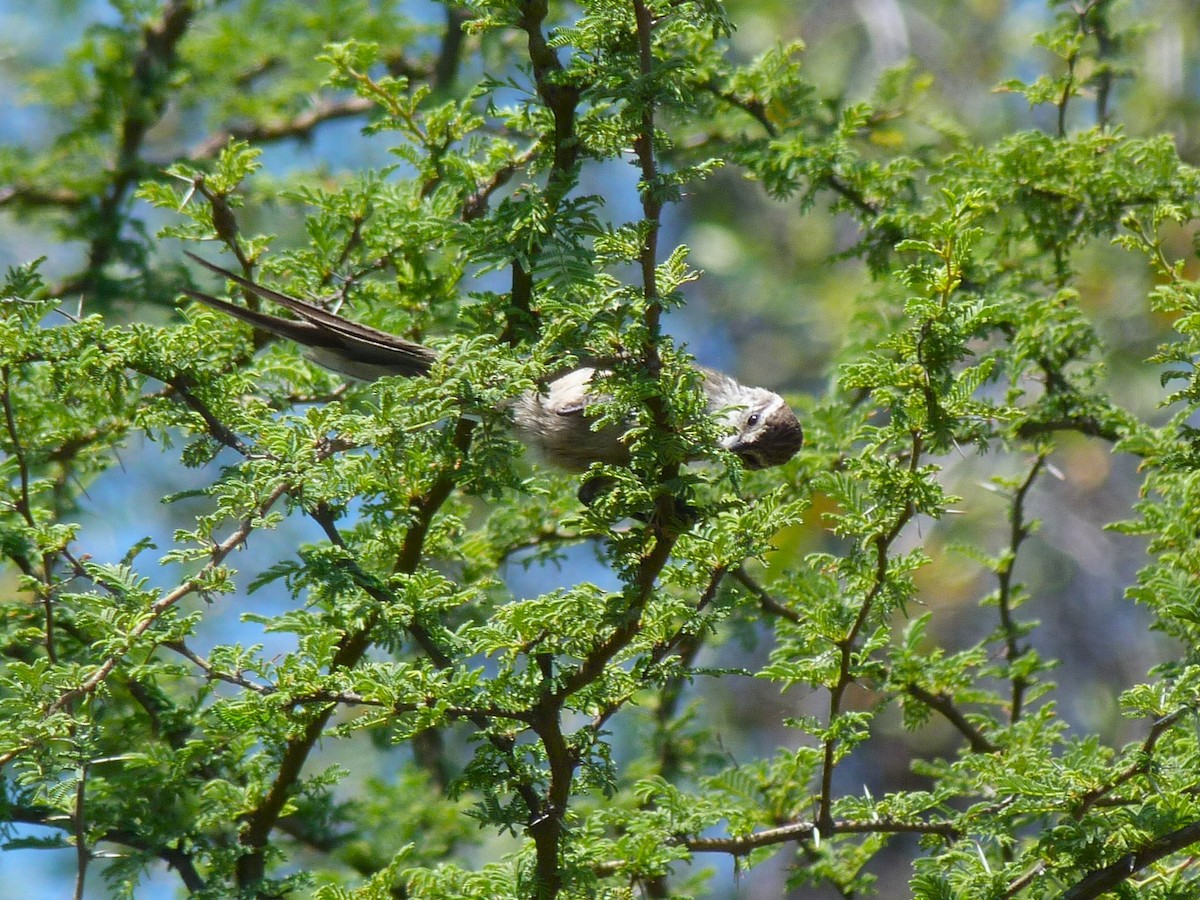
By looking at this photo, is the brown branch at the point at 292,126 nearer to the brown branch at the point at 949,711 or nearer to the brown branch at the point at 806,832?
the brown branch at the point at 949,711

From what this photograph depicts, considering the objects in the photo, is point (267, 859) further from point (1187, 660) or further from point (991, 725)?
point (1187, 660)

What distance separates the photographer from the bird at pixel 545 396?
3344mm

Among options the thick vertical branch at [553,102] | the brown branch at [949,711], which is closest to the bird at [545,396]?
the thick vertical branch at [553,102]

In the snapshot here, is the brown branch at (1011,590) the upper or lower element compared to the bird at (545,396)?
lower

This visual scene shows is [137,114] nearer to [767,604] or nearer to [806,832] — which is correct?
[767,604]

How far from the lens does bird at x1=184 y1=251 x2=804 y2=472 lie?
3.34 metres

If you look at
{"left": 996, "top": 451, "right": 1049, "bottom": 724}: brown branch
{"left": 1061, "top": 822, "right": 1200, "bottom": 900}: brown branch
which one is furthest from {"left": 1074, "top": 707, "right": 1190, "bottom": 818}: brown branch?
{"left": 996, "top": 451, "right": 1049, "bottom": 724}: brown branch

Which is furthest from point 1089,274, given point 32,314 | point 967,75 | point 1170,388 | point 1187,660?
point 32,314

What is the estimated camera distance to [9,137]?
6.11 meters

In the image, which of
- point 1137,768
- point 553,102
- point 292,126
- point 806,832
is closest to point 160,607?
point 553,102

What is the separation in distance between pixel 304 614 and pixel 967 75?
26.1ft

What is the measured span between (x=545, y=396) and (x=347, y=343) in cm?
70

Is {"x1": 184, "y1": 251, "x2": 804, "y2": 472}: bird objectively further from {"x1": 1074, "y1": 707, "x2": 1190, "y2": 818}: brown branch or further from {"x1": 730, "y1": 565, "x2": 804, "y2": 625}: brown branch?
{"x1": 1074, "y1": 707, "x2": 1190, "y2": 818}: brown branch

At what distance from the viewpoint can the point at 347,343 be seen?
3.50 metres
